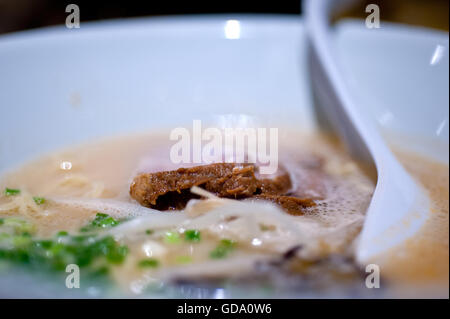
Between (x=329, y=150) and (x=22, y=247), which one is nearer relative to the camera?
(x=22, y=247)

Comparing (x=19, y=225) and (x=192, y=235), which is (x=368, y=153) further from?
(x=19, y=225)

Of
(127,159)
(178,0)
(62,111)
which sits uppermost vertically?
(178,0)

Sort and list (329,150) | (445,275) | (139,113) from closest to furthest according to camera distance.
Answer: (445,275), (329,150), (139,113)

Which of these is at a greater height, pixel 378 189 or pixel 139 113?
pixel 139 113

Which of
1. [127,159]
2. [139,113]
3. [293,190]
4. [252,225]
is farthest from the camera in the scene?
[139,113]

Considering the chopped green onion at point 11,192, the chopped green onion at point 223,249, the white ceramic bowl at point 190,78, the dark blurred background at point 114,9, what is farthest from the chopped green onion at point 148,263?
the dark blurred background at point 114,9

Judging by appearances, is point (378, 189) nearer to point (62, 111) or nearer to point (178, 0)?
point (62, 111)

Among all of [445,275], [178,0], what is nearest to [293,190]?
[445,275]
